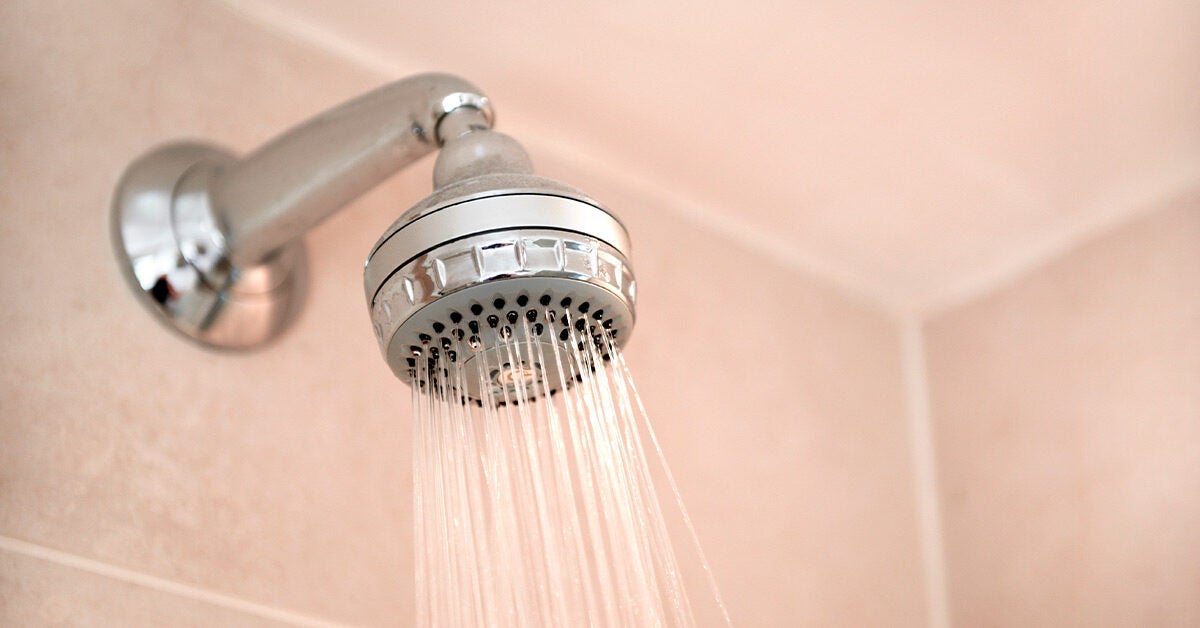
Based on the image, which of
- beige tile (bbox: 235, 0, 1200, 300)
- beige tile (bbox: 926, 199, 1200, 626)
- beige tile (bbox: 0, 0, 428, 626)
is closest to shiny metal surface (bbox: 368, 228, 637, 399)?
beige tile (bbox: 0, 0, 428, 626)

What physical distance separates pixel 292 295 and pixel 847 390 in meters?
0.66

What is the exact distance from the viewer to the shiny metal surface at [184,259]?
816mm

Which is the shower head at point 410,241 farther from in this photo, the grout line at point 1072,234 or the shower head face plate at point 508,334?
the grout line at point 1072,234

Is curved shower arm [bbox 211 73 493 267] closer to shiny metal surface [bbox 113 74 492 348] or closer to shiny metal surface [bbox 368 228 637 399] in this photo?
shiny metal surface [bbox 113 74 492 348]

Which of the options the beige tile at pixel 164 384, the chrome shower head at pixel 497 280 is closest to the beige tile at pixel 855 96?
the beige tile at pixel 164 384

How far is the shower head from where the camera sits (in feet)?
1.85

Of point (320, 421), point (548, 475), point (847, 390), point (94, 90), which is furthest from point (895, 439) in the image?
point (94, 90)

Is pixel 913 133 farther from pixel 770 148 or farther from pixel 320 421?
pixel 320 421

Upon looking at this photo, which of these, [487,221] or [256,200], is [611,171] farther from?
[487,221]

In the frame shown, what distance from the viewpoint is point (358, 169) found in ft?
2.38

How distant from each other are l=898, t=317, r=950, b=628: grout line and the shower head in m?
0.75

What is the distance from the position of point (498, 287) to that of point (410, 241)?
55 mm

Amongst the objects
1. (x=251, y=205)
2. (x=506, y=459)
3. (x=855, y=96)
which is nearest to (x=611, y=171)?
(x=855, y=96)

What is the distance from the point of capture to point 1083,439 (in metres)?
1.16
